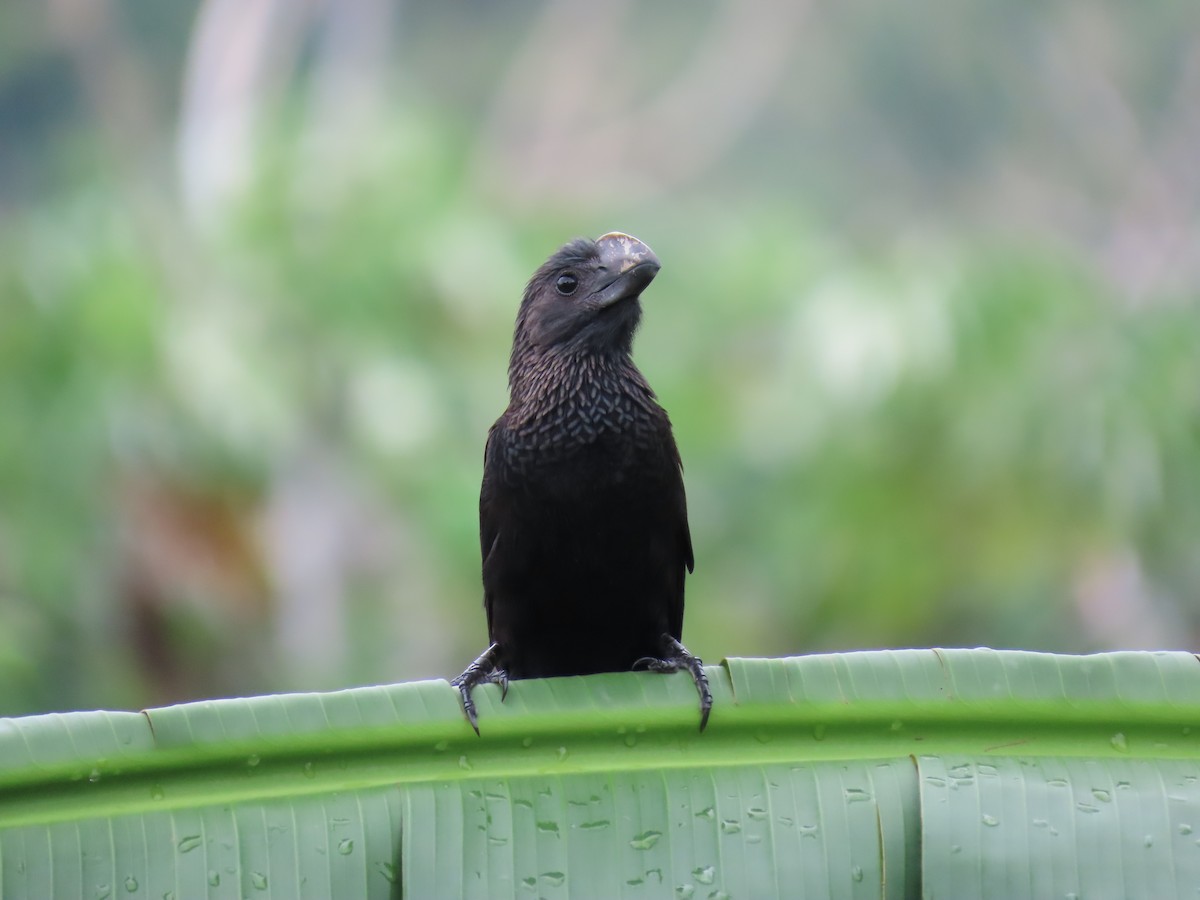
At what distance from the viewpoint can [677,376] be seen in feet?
30.8

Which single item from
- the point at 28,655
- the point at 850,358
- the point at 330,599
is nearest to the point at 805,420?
the point at 850,358

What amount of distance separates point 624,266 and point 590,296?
0.12m

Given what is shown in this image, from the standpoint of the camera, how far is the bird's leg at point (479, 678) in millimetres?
2111

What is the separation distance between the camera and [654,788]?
6.86ft

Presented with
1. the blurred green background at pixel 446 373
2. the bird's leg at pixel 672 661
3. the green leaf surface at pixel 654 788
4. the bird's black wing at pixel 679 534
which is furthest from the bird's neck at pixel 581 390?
the blurred green background at pixel 446 373

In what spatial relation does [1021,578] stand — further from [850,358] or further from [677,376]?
[677,376]

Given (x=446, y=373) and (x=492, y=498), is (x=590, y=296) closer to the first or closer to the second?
(x=492, y=498)

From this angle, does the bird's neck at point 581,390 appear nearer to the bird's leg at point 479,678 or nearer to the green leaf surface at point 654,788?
the bird's leg at point 479,678

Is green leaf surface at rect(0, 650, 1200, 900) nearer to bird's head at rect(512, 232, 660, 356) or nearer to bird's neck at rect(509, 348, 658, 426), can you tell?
bird's neck at rect(509, 348, 658, 426)

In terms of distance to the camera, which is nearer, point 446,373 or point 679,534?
point 679,534

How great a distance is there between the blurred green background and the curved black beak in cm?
380

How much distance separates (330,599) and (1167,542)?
4.89 metres

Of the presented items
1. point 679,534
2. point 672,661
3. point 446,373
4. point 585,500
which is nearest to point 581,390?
point 585,500

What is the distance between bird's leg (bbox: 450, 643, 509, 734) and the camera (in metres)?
2.11
